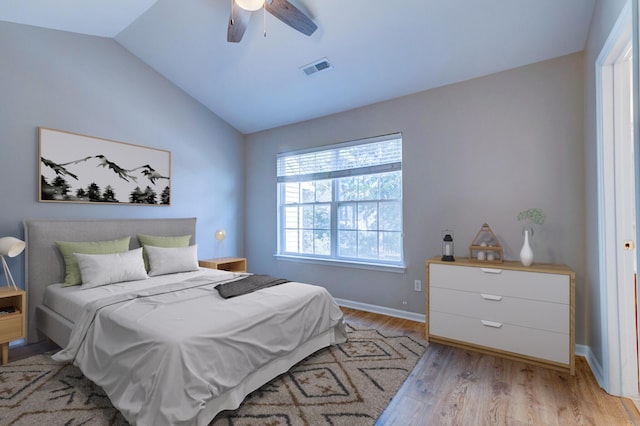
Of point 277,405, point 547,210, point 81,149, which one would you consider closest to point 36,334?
point 81,149

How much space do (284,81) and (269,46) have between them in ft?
1.61

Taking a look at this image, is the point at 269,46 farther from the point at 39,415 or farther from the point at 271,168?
the point at 39,415

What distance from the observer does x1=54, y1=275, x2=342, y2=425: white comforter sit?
1514 millimetres

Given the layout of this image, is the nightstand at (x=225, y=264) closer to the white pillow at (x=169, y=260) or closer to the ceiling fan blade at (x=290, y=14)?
the white pillow at (x=169, y=260)

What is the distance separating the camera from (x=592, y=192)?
2.36m

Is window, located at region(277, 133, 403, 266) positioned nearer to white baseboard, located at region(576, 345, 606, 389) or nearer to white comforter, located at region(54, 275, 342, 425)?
white comforter, located at region(54, 275, 342, 425)

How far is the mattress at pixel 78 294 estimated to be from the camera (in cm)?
240

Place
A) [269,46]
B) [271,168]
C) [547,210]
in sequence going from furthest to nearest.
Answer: [271,168]
[269,46]
[547,210]

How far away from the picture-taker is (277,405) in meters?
1.90

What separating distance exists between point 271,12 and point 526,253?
276cm

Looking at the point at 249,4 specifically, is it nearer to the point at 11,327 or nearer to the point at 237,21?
the point at 237,21

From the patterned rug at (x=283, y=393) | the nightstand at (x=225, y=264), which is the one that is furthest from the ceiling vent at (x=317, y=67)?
Answer: the patterned rug at (x=283, y=393)

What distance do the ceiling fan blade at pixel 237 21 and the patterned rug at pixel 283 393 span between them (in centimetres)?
265

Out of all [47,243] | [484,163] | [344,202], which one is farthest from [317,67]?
[47,243]
